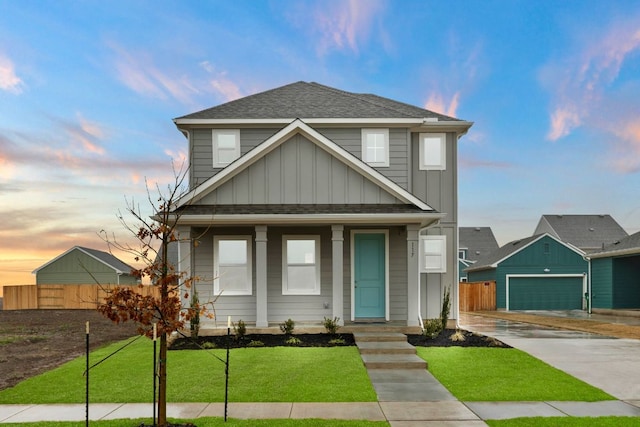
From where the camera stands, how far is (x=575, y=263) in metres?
32.8

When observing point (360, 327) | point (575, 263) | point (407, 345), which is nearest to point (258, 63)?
point (360, 327)

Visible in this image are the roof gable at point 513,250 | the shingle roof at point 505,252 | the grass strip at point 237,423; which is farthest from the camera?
the shingle roof at point 505,252

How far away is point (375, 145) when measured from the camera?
54.0 feet

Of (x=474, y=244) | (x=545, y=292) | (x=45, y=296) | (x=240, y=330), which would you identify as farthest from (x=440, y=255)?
(x=474, y=244)

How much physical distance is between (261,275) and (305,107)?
6.32 meters

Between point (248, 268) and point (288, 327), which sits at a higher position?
point (248, 268)

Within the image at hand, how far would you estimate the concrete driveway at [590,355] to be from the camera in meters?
9.57

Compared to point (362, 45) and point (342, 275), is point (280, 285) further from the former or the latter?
point (362, 45)

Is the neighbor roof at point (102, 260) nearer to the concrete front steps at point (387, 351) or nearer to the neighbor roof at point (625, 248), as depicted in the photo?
the concrete front steps at point (387, 351)

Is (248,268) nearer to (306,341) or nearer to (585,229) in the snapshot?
(306,341)

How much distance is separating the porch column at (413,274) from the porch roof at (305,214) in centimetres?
40

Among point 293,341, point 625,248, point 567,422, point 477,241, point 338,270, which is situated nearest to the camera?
point 567,422

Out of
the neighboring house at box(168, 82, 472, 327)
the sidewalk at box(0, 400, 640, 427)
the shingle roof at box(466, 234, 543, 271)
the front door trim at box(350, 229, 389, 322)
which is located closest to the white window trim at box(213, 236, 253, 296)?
the neighboring house at box(168, 82, 472, 327)

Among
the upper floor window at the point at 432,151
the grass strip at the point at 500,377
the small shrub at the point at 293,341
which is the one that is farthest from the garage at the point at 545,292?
the small shrub at the point at 293,341
